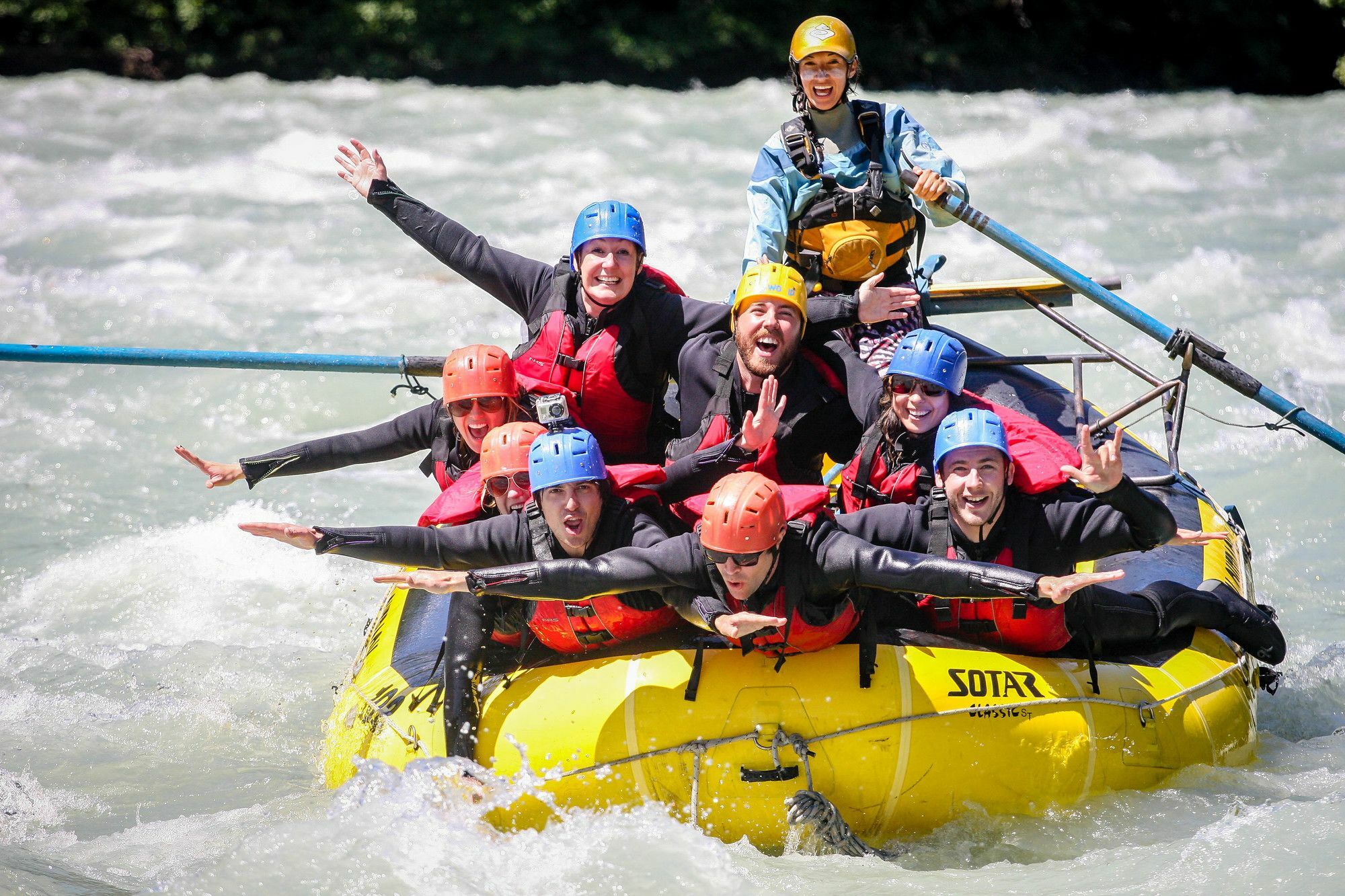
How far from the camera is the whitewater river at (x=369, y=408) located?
13.1ft

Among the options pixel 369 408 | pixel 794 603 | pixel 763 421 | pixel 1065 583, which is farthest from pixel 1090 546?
pixel 369 408

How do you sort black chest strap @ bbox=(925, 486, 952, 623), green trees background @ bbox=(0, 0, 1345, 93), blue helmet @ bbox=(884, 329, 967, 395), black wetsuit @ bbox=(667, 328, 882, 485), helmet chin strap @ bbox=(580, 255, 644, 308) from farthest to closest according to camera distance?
green trees background @ bbox=(0, 0, 1345, 93) < helmet chin strap @ bbox=(580, 255, 644, 308) < black wetsuit @ bbox=(667, 328, 882, 485) < blue helmet @ bbox=(884, 329, 967, 395) < black chest strap @ bbox=(925, 486, 952, 623)

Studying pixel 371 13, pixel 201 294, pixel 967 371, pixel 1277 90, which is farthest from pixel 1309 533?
pixel 371 13

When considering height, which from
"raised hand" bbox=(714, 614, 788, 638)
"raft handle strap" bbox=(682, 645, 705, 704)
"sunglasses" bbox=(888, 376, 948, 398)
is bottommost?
"raft handle strap" bbox=(682, 645, 705, 704)

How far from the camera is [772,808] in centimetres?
391

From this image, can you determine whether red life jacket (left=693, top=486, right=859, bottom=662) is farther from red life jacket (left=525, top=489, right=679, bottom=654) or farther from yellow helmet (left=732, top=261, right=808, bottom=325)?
yellow helmet (left=732, top=261, right=808, bottom=325)

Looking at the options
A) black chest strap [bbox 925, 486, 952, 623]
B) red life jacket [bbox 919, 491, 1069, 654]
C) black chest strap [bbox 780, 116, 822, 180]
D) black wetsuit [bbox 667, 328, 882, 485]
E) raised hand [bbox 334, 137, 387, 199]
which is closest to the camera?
black chest strap [bbox 925, 486, 952, 623]

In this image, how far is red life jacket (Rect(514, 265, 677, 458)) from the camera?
466 centimetres

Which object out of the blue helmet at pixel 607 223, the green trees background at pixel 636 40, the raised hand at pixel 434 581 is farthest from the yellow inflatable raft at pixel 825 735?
the green trees background at pixel 636 40

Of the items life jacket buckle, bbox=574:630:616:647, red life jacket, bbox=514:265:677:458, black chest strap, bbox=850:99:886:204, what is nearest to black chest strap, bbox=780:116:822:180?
black chest strap, bbox=850:99:886:204

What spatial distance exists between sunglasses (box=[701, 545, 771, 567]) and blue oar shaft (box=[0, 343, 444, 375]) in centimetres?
220

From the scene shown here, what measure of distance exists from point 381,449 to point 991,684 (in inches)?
88.3

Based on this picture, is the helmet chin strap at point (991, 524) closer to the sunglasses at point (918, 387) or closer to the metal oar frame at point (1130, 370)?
the sunglasses at point (918, 387)

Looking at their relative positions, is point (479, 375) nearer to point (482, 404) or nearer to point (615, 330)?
point (482, 404)
